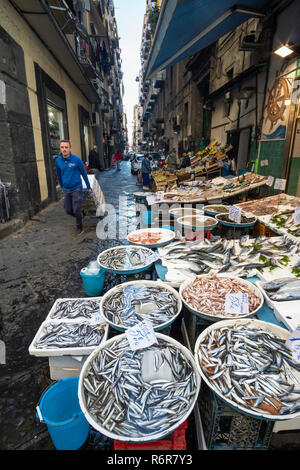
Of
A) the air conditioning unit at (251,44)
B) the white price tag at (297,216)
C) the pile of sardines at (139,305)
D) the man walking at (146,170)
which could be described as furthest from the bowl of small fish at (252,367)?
the man walking at (146,170)

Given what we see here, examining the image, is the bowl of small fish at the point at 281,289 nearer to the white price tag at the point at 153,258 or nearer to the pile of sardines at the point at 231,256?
the pile of sardines at the point at 231,256

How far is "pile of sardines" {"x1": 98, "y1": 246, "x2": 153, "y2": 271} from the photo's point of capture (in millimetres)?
3314

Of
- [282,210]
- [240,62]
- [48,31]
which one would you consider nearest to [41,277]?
[282,210]

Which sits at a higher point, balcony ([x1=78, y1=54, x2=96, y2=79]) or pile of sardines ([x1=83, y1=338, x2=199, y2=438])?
balcony ([x1=78, y1=54, x2=96, y2=79])

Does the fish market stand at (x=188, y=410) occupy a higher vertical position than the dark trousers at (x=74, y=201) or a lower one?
lower

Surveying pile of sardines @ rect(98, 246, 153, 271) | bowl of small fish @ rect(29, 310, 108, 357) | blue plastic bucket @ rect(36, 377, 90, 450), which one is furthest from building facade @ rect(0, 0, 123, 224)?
blue plastic bucket @ rect(36, 377, 90, 450)

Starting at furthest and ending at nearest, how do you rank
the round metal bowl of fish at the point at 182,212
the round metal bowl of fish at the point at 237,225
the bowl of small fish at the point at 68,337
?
the round metal bowl of fish at the point at 182,212 < the round metal bowl of fish at the point at 237,225 < the bowl of small fish at the point at 68,337

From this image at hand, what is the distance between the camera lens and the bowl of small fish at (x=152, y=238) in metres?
3.91

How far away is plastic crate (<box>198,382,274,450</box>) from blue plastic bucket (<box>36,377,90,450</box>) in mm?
949

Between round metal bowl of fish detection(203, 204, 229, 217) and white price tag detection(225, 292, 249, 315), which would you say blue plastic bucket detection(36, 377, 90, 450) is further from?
round metal bowl of fish detection(203, 204, 229, 217)

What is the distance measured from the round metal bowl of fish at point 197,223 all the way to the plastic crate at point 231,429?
2.96 metres

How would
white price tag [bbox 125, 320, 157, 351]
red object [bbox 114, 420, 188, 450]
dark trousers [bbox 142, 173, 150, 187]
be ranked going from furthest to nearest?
dark trousers [bbox 142, 173, 150, 187]
white price tag [bbox 125, 320, 157, 351]
red object [bbox 114, 420, 188, 450]

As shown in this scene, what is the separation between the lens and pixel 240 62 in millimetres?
9648

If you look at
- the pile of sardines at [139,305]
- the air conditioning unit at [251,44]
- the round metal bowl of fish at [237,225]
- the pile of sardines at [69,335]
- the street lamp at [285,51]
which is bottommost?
the pile of sardines at [69,335]
